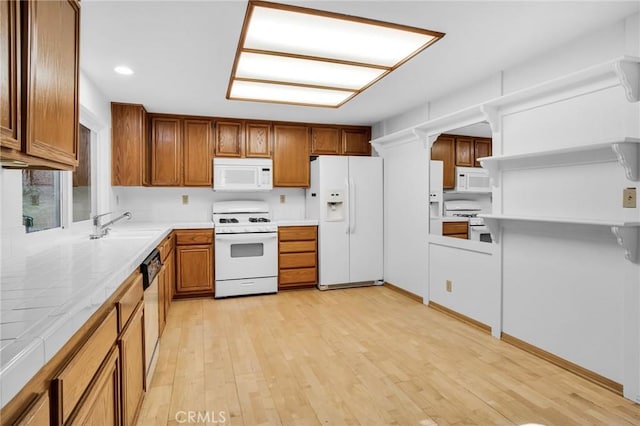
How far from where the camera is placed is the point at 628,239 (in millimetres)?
2141

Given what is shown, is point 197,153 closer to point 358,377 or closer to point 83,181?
point 83,181

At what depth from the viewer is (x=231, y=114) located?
461 centimetres

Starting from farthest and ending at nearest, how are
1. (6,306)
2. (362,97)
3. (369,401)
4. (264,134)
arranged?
(264,134) < (362,97) < (369,401) < (6,306)

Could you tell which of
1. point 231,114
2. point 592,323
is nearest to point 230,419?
point 592,323

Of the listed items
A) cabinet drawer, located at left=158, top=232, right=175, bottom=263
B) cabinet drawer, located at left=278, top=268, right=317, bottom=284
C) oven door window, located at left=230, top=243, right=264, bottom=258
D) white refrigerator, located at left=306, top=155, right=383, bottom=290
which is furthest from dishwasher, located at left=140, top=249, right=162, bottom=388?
white refrigerator, located at left=306, top=155, right=383, bottom=290

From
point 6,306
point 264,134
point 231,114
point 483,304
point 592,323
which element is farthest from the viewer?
point 264,134

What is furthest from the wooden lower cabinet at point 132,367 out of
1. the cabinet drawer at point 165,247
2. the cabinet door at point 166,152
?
the cabinet door at point 166,152

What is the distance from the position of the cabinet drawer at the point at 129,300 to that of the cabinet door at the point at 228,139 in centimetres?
301

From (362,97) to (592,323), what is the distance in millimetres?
2765

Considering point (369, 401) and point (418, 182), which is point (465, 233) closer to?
point (418, 182)

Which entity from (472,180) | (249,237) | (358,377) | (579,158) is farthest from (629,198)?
(249,237)

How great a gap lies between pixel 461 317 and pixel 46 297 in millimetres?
3432

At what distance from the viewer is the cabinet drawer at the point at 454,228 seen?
11.8 ft

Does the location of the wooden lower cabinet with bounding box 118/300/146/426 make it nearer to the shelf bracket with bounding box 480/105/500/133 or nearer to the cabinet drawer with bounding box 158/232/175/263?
the cabinet drawer with bounding box 158/232/175/263
